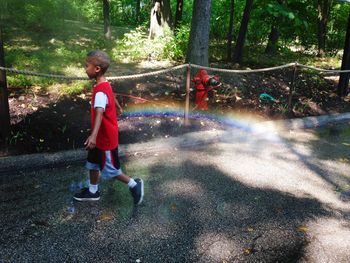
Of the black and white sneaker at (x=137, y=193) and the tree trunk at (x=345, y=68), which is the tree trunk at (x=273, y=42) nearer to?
the tree trunk at (x=345, y=68)

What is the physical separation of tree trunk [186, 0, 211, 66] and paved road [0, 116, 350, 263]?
323 cm

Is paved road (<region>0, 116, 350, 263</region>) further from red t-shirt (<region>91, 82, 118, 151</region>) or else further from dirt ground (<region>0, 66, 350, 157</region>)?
red t-shirt (<region>91, 82, 118, 151</region>)

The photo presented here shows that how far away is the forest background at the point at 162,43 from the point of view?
7504 mm

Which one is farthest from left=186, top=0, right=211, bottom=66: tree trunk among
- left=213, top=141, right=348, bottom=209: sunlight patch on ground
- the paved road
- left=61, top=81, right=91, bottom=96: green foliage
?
the paved road

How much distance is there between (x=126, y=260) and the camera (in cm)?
321

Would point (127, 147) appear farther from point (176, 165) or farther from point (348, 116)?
point (348, 116)

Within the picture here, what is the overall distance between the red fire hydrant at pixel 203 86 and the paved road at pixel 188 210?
155 cm

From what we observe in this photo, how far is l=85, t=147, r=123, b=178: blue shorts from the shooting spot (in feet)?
12.6

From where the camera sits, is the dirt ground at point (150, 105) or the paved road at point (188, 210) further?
the dirt ground at point (150, 105)

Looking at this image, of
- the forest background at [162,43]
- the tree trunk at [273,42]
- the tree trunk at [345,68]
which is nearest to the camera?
the forest background at [162,43]

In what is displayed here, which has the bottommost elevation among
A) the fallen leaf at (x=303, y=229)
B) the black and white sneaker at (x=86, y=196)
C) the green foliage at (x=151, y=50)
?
the fallen leaf at (x=303, y=229)

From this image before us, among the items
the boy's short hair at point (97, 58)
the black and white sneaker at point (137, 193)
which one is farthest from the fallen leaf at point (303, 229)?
the boy's short hair at point (97, 58)

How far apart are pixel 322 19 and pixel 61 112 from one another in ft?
45.2

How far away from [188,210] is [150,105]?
356cm
